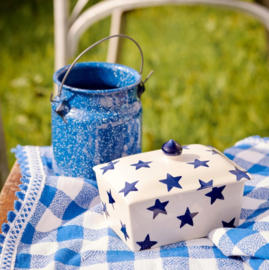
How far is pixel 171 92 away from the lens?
2.15m

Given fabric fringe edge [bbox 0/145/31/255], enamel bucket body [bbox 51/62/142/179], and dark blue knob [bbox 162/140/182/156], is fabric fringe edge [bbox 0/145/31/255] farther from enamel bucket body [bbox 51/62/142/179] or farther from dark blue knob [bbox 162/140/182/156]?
dark blue knob [bbox 162/140/182/156]

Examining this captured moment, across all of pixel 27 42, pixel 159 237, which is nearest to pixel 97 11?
pixel 159 237

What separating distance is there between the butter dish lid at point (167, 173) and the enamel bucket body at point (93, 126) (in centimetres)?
11

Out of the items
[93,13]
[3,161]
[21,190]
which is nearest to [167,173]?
[21,190]

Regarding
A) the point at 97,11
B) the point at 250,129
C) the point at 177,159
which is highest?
the point at 97,11

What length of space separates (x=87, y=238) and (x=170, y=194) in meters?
0.20

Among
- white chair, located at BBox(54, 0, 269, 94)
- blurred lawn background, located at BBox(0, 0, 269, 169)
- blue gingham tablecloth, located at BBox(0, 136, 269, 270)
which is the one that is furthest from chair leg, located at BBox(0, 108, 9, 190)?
blurred lawn background, located at BBox(0, 0, 269, 169)

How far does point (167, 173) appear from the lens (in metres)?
0.68

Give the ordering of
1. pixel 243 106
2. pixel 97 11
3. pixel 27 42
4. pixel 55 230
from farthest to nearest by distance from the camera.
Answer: pixel 27 42, pixel 243 106, pixel 97 11, pixel 55 230

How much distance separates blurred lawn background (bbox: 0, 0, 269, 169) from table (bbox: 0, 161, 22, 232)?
2.81 ft

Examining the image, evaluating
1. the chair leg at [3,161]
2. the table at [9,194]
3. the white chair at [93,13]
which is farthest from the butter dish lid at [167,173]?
the white chair at [93,13]

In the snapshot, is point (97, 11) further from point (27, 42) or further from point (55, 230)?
point (27, 42)

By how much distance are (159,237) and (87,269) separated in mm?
137

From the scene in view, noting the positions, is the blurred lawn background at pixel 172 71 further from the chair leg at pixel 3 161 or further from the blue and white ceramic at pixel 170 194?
the blue and white ceramic at pixel 170 194
